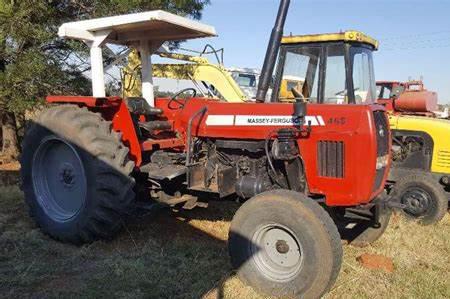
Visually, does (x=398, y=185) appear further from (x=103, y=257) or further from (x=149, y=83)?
(x=103, y=257)

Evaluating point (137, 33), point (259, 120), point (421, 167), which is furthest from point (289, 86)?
point (421, 167)

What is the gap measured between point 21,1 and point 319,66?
496 cm

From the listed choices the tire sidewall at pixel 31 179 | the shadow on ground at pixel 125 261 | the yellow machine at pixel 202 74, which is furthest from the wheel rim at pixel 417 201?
the tire sidewall at pixel 31 179

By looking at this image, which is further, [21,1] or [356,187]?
[21,1]

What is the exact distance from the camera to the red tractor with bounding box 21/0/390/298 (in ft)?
13.0

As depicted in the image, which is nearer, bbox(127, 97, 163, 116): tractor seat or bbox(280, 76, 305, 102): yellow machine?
bbox(280, 76, 305, 102): yellow machine

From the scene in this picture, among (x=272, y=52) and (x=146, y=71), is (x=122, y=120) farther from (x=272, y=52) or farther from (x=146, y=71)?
(x=272, y=52)

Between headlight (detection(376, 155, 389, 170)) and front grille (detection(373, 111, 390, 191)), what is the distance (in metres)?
0.03

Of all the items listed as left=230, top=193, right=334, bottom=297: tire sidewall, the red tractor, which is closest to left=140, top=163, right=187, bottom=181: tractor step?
the red tractor

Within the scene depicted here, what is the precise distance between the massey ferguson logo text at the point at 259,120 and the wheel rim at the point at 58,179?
1.43 m

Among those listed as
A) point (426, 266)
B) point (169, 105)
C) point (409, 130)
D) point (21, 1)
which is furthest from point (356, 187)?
point (21, 1)

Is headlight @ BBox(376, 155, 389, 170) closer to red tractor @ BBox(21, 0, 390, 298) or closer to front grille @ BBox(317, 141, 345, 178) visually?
red tractor @ BBox(21, 0, 390, 298)

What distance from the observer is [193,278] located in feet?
13.9

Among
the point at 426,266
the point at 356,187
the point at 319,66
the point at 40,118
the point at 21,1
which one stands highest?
the point at 21,1
